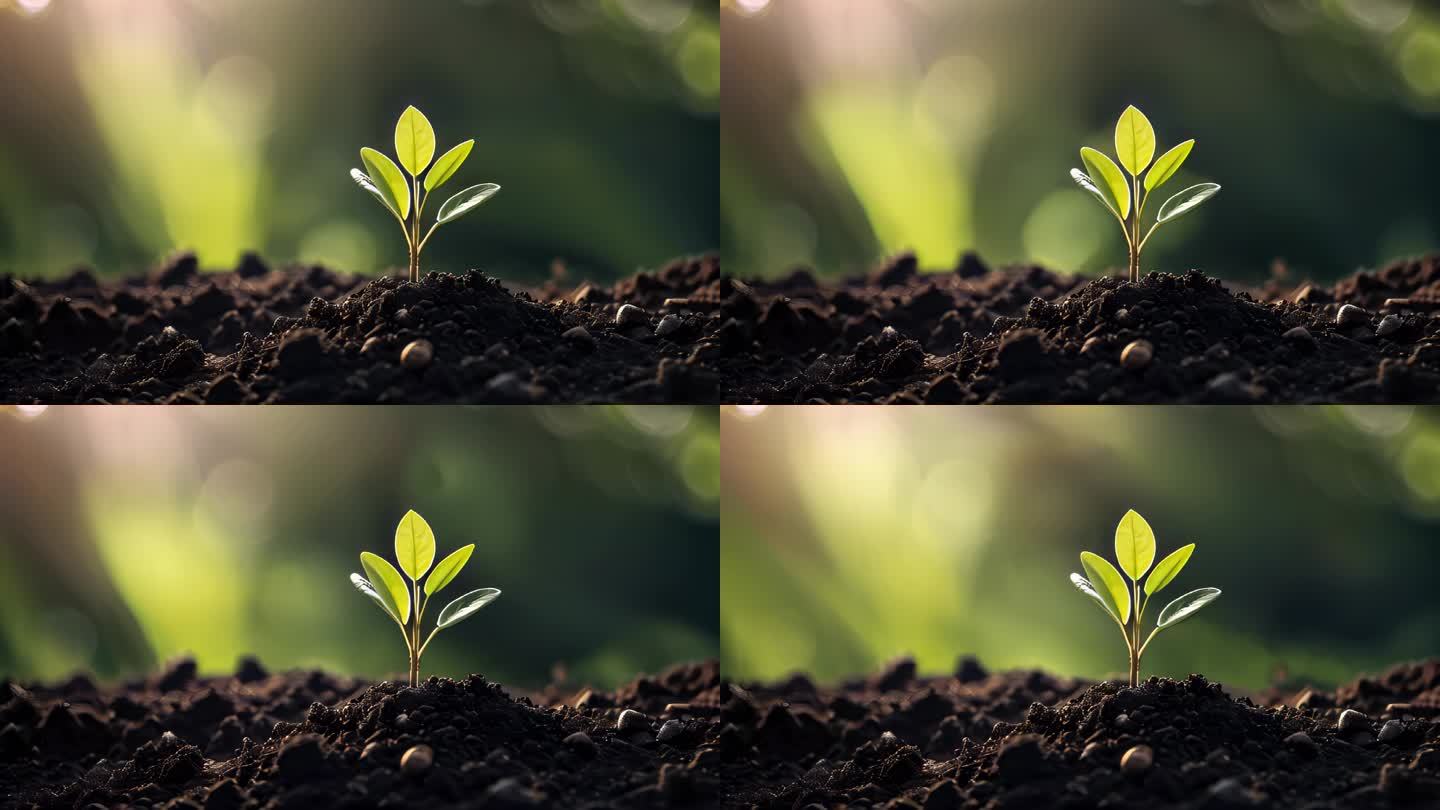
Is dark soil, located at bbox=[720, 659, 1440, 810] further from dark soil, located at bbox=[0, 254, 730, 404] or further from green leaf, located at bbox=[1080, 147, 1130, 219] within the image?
green leaf, located at bbox=[1080, 147, 1130, 219]

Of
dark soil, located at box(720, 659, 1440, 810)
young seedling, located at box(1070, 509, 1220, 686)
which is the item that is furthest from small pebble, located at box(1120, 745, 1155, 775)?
young seedling, located at box(1070, 509, 1220, 686)

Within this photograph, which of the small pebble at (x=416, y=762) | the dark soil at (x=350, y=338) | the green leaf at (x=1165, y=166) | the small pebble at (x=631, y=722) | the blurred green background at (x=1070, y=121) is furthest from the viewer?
the blurred green background at (x=1070, y=121)

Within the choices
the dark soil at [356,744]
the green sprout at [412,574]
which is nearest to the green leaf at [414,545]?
the green sprout at [412,574]

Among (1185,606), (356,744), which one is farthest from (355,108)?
(1185,606)

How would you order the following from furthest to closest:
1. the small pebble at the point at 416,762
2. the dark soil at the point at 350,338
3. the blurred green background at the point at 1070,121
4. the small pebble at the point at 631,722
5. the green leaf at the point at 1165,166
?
the blurred green background at the point at 1070,121 < the small pebble at the point at 631,722 < the green leaf at the point at 1165,166 < the dark soil at the point at 350,338 < the small pebble at the point at 416,762

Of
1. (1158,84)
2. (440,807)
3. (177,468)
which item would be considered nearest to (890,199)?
(1158,84)

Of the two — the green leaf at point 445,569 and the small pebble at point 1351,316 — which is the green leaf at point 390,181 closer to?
the green leaf at point 445,569
